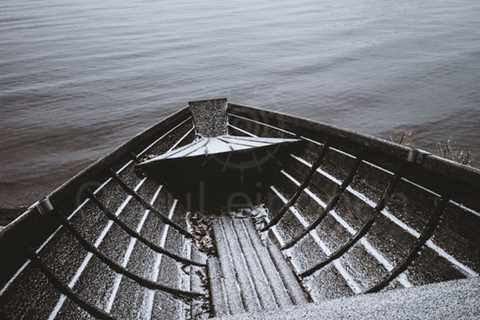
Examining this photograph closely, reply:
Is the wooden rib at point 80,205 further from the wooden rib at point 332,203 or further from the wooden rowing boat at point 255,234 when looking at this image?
the wooden rib at point 332,203

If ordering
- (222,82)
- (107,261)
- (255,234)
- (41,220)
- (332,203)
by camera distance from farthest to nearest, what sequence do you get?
(222,82)
(255,234)
(332,203)
(107,261)
(41,220)

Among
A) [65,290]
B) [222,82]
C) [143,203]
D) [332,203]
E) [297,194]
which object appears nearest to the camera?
[65,290]

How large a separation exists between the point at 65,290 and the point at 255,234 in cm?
201

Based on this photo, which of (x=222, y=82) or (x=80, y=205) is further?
(x=222, y=82)

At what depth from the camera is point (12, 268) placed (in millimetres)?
1947

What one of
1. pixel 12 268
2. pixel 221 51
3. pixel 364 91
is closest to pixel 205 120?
pixel 12 268

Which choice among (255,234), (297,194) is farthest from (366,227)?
(255,234)

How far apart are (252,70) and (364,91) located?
23.4 ft

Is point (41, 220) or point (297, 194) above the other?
point (41, 220)

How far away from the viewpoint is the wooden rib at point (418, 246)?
2299 mm

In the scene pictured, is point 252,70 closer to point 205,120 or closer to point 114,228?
point 205,120

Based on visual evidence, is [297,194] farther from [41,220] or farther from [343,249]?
[41,220]

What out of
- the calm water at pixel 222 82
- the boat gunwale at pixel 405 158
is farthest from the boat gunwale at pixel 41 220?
the calm water at pixel 222 82

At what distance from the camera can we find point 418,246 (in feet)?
7.57
